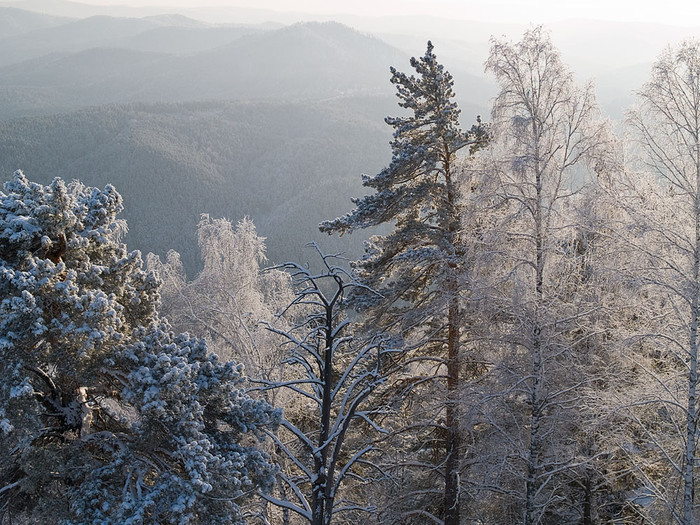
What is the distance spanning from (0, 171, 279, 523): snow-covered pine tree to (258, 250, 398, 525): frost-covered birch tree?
2.71ft

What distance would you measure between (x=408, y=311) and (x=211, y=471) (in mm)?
4524

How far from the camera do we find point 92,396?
28.3 ft

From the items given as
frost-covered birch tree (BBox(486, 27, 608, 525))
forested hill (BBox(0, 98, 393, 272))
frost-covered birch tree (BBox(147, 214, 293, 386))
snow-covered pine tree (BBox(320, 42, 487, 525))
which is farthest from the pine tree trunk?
forested hill (BBox(0, 98, 393, 272))

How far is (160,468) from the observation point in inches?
301

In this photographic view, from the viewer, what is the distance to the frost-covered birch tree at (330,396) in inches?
244

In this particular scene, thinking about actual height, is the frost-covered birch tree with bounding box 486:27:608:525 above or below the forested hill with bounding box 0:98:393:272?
below

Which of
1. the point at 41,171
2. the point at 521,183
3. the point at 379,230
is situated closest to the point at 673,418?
the point at 521,183

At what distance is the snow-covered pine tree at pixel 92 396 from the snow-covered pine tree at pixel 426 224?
3.23 metres

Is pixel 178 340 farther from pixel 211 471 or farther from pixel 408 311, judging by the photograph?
pixel 408 311

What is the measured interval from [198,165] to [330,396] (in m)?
150

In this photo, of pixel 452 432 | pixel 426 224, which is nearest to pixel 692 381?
pixel 452 432

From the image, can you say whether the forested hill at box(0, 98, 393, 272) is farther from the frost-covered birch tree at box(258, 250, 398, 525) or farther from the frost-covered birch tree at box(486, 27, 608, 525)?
the frost-covered birch tree at box(486, 27, 608, 525)

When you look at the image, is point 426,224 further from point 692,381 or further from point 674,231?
point 692,381

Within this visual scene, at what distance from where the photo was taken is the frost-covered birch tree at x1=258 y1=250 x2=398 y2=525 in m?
6.19
